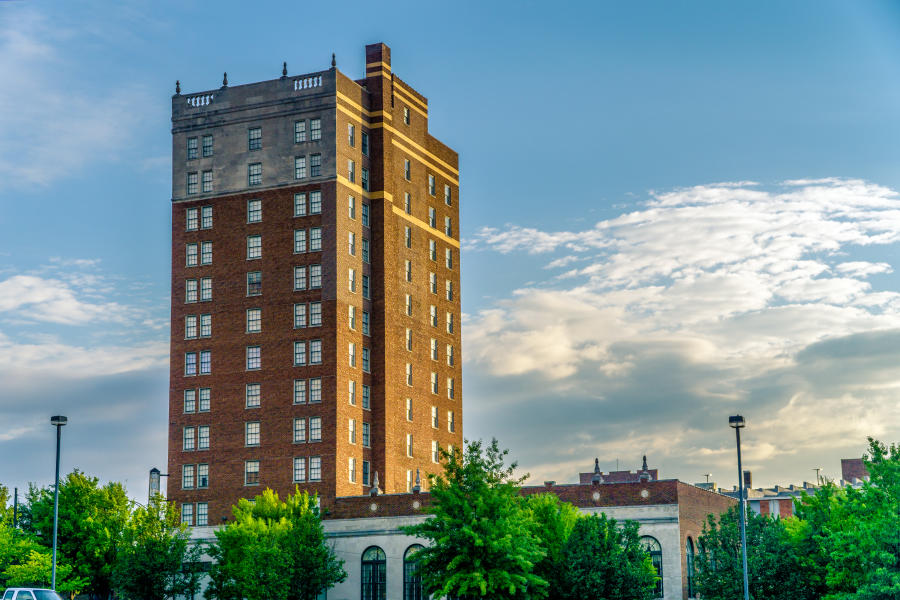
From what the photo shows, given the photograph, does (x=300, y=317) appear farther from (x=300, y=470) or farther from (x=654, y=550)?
(x=654, y=550)

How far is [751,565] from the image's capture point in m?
64.6

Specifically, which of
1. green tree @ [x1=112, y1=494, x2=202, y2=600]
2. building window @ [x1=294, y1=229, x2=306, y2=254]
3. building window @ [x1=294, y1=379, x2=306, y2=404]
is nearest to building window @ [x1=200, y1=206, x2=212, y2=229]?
building window @ [x1=294, y1=229, x2=306, y2=254]

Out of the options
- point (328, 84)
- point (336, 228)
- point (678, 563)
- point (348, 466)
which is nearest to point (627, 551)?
point (678, 563)

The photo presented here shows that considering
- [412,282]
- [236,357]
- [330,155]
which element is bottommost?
[236,357]

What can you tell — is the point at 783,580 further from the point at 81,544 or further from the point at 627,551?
the point at 81,544

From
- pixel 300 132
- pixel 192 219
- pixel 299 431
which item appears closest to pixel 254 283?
pixel 192 219

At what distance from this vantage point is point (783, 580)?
66.1 meters

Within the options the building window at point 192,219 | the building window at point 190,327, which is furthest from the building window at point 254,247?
the building window at point 190,327

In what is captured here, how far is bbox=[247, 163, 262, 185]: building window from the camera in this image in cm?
10256

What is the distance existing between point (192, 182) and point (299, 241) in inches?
461

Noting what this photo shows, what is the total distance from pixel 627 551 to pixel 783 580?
319 inches

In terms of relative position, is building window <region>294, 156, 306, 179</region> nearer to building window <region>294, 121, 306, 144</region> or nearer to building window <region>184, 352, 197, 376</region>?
building window <region>294, 121, 306, 144</region>

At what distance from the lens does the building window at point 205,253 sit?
338 feet

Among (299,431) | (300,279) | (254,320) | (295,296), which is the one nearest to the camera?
(299,431)
